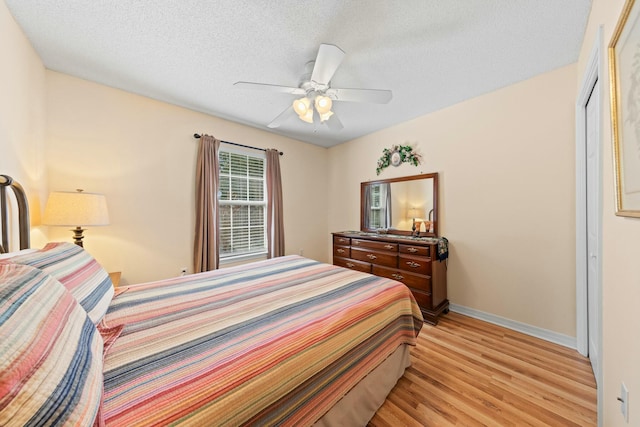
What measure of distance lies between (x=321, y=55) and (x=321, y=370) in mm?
1790

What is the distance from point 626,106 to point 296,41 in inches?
73.0

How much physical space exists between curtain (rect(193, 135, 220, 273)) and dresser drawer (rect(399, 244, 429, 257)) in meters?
2.38

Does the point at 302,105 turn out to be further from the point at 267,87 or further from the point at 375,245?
the point at 375,245

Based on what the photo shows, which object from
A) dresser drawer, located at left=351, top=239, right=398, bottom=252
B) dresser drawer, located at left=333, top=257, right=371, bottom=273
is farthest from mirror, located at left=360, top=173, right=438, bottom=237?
dresser drawer, located at left=333, top=257, right=371, bottom=273

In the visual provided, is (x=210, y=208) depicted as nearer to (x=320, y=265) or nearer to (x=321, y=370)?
(x=320, y=265)

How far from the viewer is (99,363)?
2.43ft

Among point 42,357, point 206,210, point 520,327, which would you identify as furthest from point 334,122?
point 520,327

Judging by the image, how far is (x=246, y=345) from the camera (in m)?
0.93

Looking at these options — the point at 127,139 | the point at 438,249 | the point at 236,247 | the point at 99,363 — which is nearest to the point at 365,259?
the point at 438,249

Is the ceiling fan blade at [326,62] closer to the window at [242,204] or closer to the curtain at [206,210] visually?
the curtain at [206,210]

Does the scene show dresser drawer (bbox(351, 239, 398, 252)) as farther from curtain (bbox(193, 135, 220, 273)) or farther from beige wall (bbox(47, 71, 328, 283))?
beige wall (bbox(47, 71, 328, 283))

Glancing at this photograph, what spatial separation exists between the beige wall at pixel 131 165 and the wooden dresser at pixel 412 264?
232cm

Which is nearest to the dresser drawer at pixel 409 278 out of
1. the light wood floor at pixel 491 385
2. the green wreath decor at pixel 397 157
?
the light wood floor at pixel 491 385

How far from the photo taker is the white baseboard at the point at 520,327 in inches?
80.9
